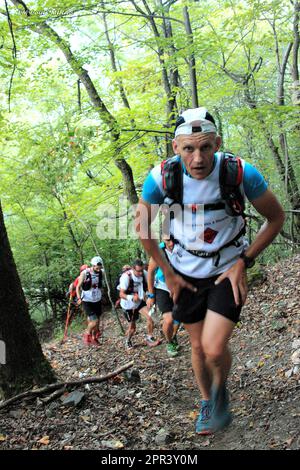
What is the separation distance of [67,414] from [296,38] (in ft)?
38.2

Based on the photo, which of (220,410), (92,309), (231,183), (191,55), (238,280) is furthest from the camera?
(92,309)

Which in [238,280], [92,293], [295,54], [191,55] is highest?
[295,54]

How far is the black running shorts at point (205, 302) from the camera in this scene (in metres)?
3.38

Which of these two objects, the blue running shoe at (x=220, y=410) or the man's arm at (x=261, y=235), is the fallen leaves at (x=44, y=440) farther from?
the man's arm at (x=261, y=235)

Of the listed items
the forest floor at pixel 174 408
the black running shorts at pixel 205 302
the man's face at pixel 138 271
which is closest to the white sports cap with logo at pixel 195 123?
the black running shorts at pixel 205 302

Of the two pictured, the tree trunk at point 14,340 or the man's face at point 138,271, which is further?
the man's face at point 138,271

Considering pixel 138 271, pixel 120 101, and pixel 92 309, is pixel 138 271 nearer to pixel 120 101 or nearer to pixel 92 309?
pixel 92 309

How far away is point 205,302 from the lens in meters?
3.59

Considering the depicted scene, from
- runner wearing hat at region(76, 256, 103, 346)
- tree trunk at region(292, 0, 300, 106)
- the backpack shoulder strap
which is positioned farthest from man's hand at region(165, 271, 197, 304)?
runner wearing hat at region(76, 256, 103, 346)

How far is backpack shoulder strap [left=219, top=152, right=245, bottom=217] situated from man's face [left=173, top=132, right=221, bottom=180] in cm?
11

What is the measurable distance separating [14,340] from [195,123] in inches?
133

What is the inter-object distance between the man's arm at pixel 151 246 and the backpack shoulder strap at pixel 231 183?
0.61 metres

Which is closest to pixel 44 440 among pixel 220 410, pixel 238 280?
pixel 220 410
